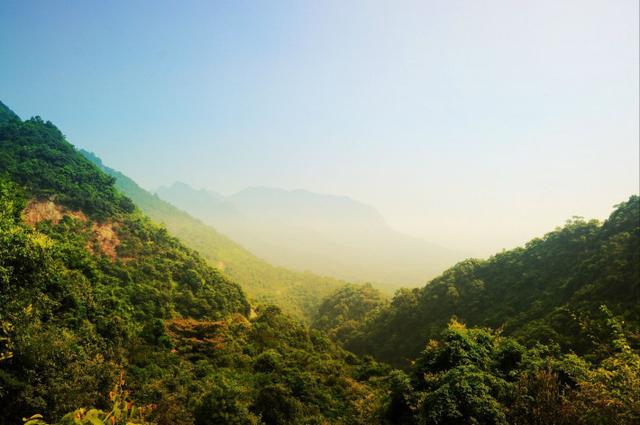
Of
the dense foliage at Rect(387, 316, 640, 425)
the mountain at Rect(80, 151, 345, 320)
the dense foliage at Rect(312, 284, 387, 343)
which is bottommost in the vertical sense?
the mountain at Rect(80, 151, 345, 320)

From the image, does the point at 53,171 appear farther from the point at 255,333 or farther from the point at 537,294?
the point at 537,294

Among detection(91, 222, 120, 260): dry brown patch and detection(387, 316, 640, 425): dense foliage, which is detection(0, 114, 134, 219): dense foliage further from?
detection(387, 316, 640, 425): dense foliage

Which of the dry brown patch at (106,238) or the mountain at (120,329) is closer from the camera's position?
the mountain at (120,329)

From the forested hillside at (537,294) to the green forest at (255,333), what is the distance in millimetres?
240

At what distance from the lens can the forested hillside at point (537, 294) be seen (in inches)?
1101

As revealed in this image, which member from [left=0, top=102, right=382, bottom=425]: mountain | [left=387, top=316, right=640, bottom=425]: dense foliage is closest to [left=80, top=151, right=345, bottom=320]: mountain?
[left=0, top=102, right=382, bottom=425]: mountain

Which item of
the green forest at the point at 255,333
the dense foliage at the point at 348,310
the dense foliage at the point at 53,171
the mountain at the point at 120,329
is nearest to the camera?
the green forest at the point at 255,333

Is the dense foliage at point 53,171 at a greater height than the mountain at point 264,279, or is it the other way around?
the dense foliage at point 53,171

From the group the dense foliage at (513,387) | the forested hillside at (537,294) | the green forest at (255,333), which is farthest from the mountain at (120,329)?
the forested hillside at (537,294)

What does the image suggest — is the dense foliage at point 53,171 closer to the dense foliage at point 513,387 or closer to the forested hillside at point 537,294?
the dense foliage at point 513,387

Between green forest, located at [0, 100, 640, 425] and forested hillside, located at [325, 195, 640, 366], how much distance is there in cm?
24

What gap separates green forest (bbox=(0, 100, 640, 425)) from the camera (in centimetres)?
1380

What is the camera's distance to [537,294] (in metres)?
39.8


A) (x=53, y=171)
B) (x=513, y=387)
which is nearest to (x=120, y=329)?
(x=513, y=387)
